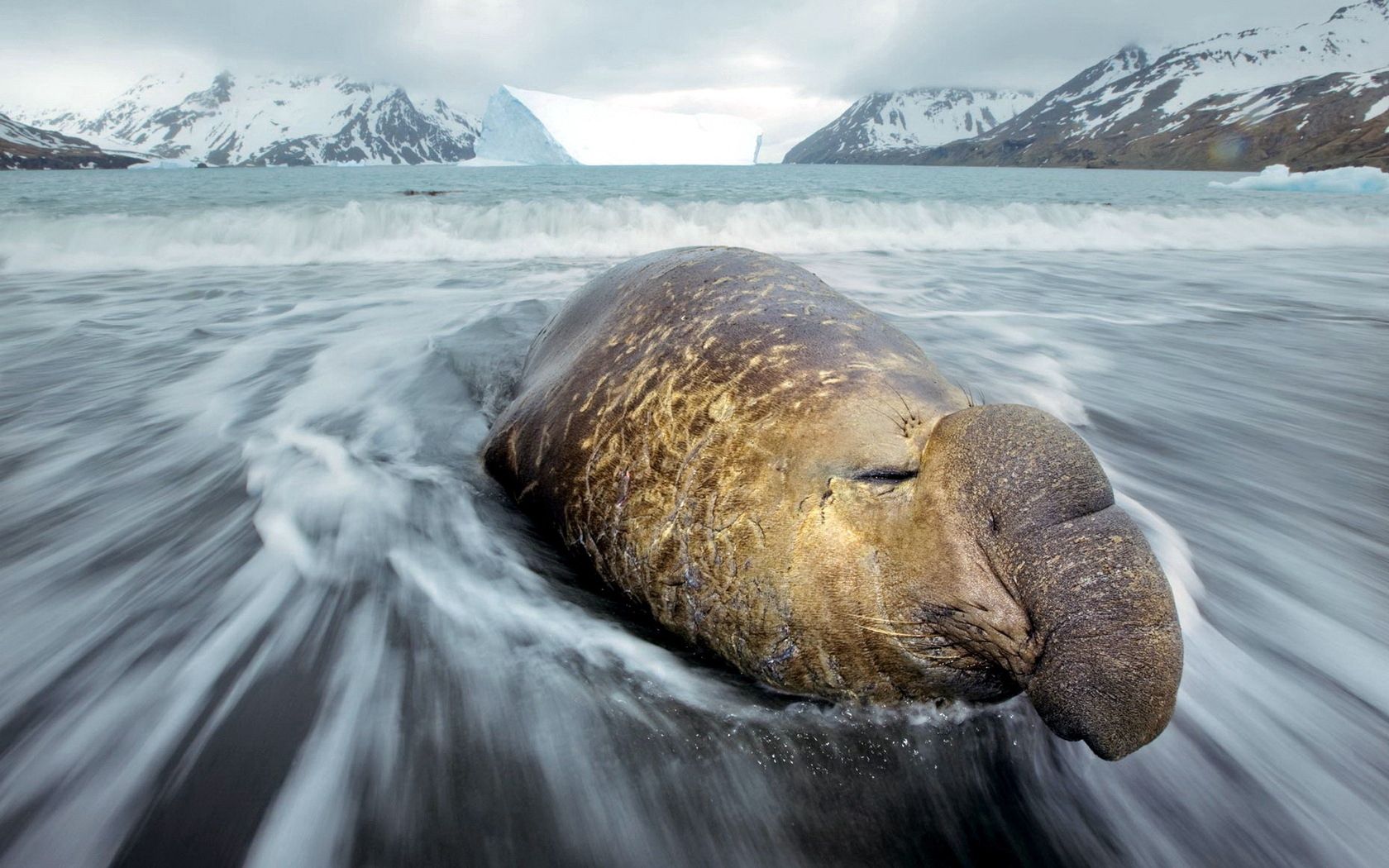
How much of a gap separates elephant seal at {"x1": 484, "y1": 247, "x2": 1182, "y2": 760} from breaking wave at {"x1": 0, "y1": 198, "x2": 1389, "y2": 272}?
10.7 metres

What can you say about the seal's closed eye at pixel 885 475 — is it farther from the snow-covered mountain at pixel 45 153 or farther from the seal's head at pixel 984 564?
the snow-covered mountain at pixel 45 153

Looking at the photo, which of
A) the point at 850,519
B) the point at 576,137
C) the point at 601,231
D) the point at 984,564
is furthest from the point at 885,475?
the point at 576,137

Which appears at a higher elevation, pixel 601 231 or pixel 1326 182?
pixel 601 231

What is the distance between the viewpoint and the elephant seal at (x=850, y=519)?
145 cm

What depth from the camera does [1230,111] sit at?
10350cm

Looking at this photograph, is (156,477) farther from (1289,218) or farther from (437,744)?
(1289,218)

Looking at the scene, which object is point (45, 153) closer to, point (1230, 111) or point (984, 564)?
point (984, 564)

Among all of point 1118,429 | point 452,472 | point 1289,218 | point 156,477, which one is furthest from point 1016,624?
point 1289,218

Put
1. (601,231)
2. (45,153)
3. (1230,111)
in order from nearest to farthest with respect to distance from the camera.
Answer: (601,231) → (45,153) → (1230,111)

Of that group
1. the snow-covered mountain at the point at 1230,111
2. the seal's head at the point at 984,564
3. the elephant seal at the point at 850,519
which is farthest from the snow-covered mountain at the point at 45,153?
the snow-covered mountain at the point at 1230,111

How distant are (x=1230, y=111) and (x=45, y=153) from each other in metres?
149

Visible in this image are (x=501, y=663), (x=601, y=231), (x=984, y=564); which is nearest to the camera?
(x=984, y=564)

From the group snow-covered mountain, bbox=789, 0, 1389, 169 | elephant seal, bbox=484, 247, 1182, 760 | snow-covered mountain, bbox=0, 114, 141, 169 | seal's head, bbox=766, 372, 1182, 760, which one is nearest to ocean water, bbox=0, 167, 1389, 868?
elephant seal, bbox=484, 247, 1182, 760

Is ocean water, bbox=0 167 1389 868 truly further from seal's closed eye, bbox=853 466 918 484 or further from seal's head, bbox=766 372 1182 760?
seal's closed eye, bbox=853 466 918 484
